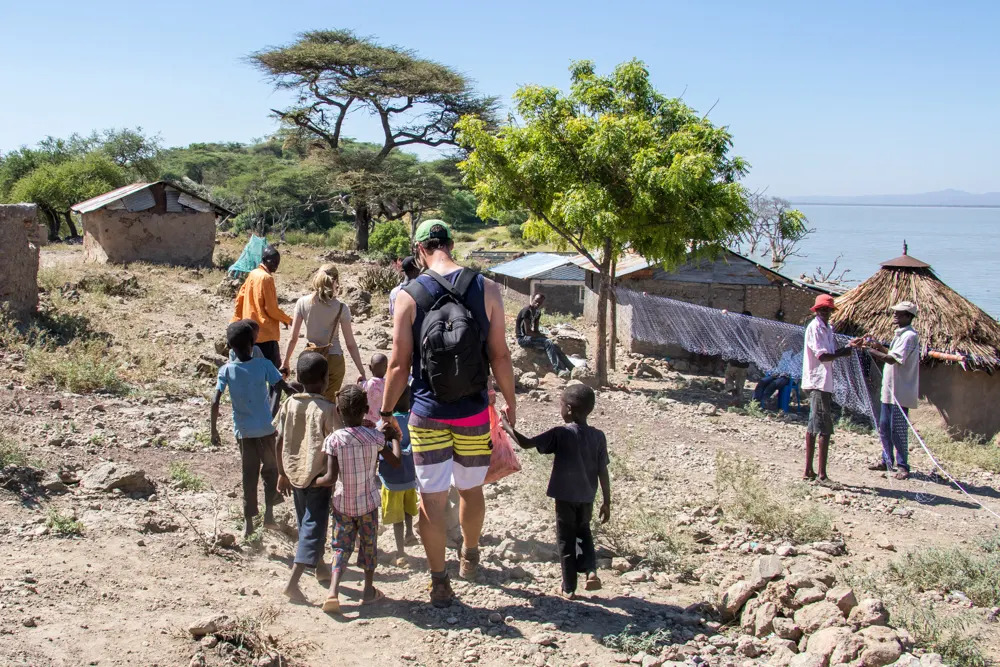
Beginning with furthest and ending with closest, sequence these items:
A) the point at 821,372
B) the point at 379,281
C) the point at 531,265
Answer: the point at 531,265
the point at 379,281
the point at 821,372

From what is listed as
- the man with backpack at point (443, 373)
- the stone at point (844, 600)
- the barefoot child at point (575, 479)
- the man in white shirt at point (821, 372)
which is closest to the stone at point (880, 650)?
the stone at point (844, 600)

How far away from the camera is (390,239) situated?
28.5m

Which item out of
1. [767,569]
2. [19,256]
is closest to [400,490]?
[767,569]

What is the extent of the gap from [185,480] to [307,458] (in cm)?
197

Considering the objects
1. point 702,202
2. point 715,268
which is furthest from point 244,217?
point 702,202

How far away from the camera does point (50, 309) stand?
35.7ft

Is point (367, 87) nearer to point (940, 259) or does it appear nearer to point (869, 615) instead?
point (869, 615)

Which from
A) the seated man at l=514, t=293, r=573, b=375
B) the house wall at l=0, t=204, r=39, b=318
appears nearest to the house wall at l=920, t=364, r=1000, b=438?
the seated man at l=514, t=293, r=573, b=375

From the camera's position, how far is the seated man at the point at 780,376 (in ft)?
36.1

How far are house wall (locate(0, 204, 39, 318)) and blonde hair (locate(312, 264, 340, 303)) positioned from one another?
587 centimetres

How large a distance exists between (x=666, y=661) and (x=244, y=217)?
38569mm

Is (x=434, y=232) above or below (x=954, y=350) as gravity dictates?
above

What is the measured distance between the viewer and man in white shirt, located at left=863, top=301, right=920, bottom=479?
24.9 ft

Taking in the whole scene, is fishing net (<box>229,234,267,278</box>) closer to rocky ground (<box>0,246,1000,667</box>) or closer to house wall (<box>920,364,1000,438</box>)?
rocky ground (<box>0,246,1000,667</box>)
